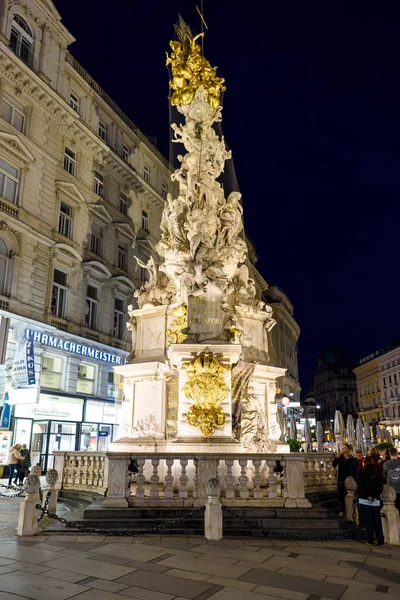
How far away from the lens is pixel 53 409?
26000 mm

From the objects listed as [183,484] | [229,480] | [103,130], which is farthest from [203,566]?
[103,130]

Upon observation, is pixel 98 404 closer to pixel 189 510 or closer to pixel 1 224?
pixel 1 224

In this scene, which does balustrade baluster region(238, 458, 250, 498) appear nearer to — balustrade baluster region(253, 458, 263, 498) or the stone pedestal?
balustrade baluster region(253, 458, 263, 498)

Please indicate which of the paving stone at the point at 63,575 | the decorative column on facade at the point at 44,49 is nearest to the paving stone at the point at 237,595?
the paving stone at the point at 63,575

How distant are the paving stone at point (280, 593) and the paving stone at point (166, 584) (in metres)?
0.63

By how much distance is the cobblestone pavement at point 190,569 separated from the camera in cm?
570

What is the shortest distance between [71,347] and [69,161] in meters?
12.4

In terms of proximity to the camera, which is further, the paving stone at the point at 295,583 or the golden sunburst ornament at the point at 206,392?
the golden sunburst ornament at the point at 206,392

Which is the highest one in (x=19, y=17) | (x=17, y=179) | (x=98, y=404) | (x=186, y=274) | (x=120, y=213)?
(x=19, y=17)

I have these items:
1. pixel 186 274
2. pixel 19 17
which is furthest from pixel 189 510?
pixel 19 17

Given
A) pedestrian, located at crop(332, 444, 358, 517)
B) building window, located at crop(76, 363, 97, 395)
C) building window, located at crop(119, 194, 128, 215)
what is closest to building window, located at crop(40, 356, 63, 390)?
building window, located at crop(76, 363, 97, 395)

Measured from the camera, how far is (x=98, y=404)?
3014 centimetres

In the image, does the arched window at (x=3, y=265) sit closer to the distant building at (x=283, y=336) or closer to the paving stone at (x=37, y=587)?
the paving stone at (x=37, y=587)

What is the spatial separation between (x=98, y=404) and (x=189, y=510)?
70.3 feet
